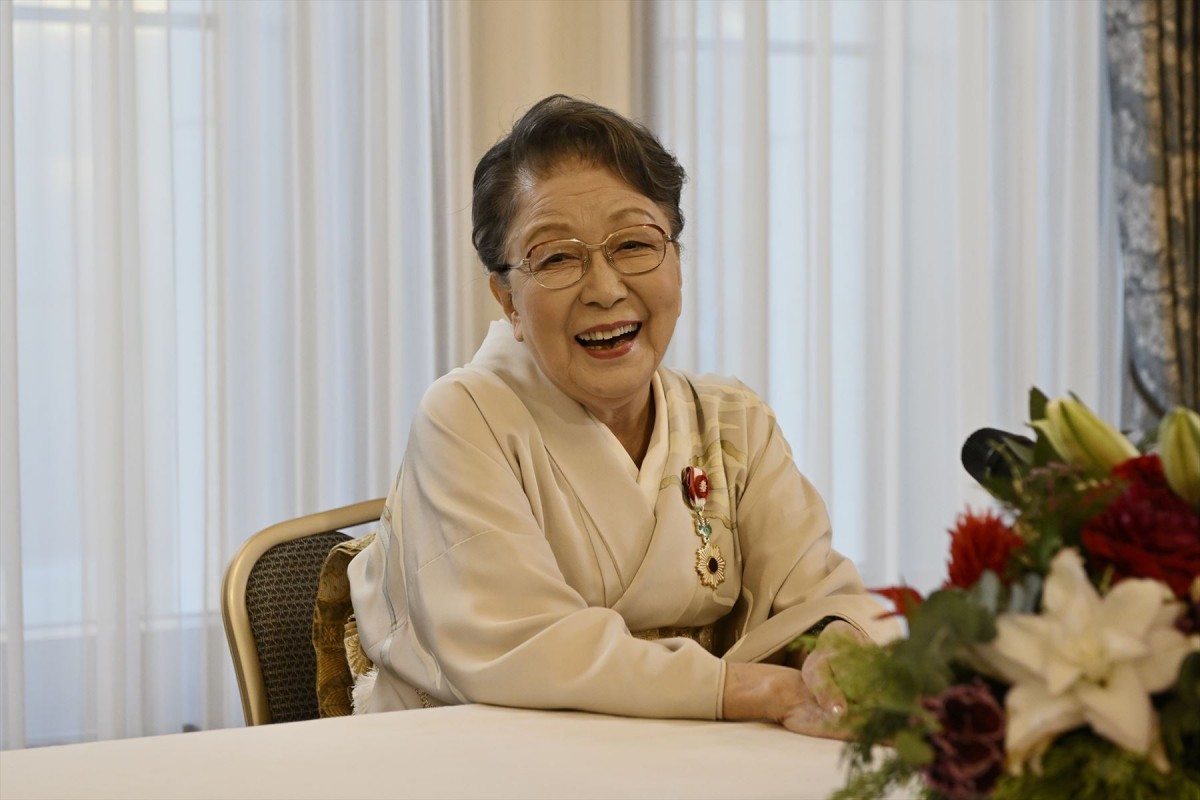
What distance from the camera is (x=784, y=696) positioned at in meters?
1.36

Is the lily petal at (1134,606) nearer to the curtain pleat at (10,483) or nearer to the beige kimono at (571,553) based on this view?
the beige kimono at (571,553)

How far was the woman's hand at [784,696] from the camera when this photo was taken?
130 cm

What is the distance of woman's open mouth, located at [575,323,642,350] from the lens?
5.79 ft

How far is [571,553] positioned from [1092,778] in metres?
1.08

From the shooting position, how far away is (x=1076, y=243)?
4.12 meters

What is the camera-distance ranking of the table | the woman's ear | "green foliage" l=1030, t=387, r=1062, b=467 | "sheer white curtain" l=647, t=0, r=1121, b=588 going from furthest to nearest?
"sheer white curtain" l=647, t=0, r=1121, b=588, the woman's ear, the table, "green foliage" l=1030, t=387, r=1062, b=467

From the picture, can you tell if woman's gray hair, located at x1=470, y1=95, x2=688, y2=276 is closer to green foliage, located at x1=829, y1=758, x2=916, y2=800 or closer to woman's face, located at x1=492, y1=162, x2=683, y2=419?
woman's face, located at x1=492, y1=162, x2=683, y2=419

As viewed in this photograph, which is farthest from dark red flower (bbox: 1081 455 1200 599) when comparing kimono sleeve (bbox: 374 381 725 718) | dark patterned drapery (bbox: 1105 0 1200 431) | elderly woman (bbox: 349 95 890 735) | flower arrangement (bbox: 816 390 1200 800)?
dark patterned drapery (bbox: 1105 0 1200 431)

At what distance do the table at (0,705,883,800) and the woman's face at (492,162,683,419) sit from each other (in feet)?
1.78

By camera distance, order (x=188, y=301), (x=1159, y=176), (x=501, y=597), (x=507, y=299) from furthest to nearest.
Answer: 1. (x=1159, y=176)
2. (x=188, y=301)
3. (x=507, y=299)
4. (x=501, y=597)


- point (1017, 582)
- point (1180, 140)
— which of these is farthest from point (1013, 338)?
point (1017, 582)

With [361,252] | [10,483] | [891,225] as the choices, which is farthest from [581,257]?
[891,225]

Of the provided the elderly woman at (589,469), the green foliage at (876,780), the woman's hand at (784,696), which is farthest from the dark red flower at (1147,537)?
the elderly woman at (589,469)

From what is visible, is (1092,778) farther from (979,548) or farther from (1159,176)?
(1159,176)
